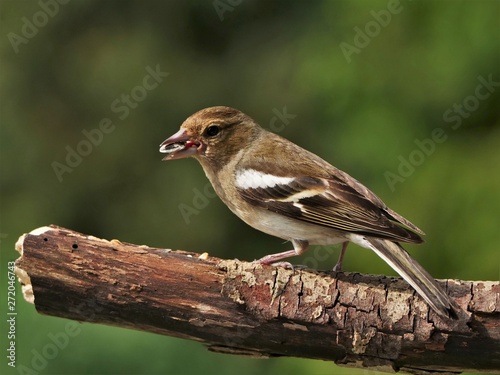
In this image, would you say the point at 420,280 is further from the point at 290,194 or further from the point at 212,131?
the point at 212,131

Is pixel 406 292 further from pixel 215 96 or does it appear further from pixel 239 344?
pixel 215 96

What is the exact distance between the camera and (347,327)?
195 inches

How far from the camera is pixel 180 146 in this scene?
5.98 m

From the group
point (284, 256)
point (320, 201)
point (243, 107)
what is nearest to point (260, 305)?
point (284, 256)

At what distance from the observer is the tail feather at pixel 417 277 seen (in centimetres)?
482

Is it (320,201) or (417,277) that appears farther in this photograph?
(320,201)

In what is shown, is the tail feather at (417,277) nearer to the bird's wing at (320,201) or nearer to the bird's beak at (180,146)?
the bird's wing at (320,201)

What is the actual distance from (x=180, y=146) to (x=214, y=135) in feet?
0.90

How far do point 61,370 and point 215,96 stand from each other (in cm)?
573

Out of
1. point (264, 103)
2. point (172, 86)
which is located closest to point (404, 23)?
point (264, 103)

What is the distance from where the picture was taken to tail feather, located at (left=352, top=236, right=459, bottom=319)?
15.8 feet

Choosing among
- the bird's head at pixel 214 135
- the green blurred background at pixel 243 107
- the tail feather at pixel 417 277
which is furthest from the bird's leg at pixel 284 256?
the green blurred background at pixel 243 107

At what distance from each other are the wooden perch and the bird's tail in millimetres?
78

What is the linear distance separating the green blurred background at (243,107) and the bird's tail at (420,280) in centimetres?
292
